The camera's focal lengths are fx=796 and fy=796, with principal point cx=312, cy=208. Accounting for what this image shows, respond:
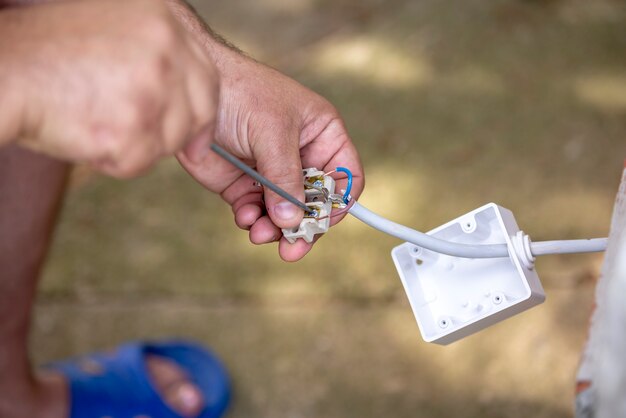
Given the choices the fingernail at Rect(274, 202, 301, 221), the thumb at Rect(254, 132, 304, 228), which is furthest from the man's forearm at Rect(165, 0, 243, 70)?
the fingernail at Rect(274, 202, 301, 221)

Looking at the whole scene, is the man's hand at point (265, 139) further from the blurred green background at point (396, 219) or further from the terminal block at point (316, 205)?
the blurred green background at point (396, 219)

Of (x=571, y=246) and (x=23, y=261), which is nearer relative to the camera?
(x=571, y=246)

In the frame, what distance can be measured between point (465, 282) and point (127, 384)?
1.00 m

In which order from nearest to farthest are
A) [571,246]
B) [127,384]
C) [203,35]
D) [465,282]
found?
[571,246] → [465,282] → [203,35] → [127,384]

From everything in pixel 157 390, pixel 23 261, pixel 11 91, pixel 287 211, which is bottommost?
pixel 157 390

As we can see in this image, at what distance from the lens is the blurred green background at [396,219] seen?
1.83 meters

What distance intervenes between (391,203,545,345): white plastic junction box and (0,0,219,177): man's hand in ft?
1.52

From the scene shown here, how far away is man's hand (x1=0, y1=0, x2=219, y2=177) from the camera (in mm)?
783

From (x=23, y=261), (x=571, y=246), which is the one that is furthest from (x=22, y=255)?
(x=571, y=246)

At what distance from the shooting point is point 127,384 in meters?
1.83

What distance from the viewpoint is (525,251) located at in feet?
3.40

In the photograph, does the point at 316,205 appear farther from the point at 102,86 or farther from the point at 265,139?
the point at 102,86

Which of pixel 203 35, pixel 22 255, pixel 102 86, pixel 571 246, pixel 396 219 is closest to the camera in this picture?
pixel 102 86

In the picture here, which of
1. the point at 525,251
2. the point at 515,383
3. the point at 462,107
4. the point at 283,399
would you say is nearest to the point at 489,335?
the point at 515,383
